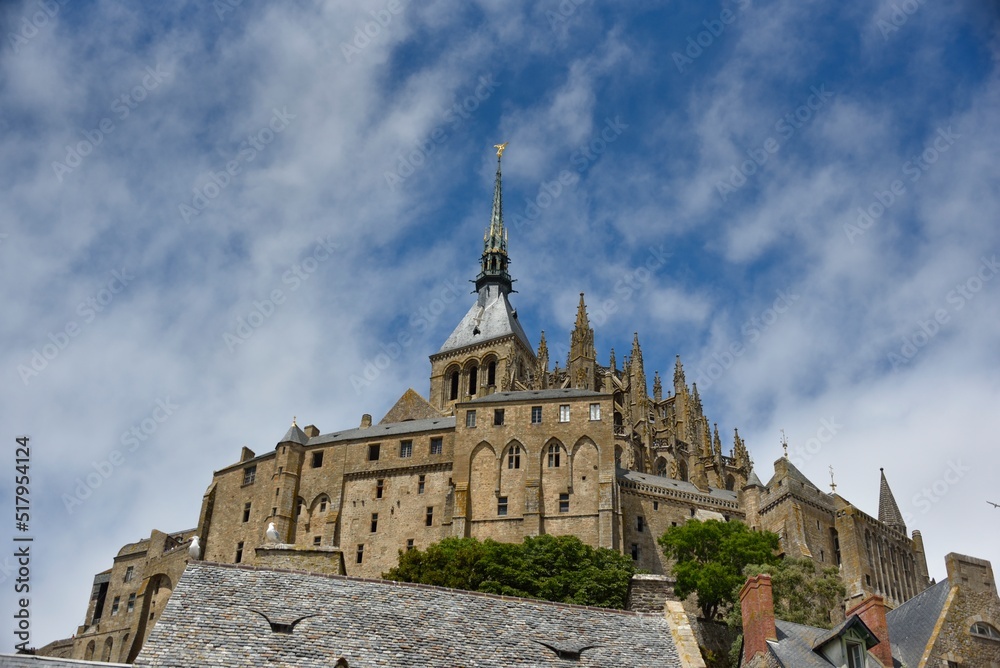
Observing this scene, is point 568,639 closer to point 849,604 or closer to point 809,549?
point 849,604

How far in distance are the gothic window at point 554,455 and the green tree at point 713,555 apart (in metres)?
7.96

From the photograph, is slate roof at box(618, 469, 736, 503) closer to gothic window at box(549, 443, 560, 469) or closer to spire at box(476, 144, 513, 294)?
gothic window at box(549, 443, 560, 469)

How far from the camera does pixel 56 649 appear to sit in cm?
7850

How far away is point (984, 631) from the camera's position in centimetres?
2606

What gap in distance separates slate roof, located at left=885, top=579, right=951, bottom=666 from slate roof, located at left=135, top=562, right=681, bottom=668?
726cm

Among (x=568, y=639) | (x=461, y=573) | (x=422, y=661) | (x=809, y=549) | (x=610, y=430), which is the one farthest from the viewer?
(x=610, y=430)

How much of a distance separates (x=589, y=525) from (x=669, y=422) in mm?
28062

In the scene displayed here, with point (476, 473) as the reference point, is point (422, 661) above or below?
below

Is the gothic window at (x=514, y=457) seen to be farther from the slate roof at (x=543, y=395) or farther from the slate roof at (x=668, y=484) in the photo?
the slate roof at (x=668, y=484)

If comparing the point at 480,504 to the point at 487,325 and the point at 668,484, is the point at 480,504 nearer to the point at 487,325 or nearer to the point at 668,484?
the point at 668,484

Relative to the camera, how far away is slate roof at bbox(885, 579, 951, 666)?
25266mm

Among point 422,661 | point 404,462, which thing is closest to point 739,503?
point 404,462

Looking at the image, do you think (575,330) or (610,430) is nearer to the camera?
(610,430)

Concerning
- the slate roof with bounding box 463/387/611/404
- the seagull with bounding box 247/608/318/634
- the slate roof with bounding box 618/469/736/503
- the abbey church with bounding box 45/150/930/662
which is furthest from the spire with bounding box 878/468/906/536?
the seagull with bounding box 247/608/318/634
